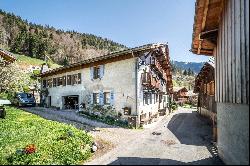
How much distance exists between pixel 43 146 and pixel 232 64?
947 centimetres

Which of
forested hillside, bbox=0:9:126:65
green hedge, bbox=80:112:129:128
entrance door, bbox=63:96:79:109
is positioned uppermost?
forested hillside, bbox=0:9:126:65

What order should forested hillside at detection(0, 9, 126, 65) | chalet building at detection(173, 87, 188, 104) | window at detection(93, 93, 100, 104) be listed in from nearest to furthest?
1. window at detection(93, 93, 100, 104)
2. chalet building at detection(173, 87, 188, 104)
3. forested hillside at detection(0, 9, 126, 65)

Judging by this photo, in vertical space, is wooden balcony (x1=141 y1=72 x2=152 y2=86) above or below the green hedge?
above

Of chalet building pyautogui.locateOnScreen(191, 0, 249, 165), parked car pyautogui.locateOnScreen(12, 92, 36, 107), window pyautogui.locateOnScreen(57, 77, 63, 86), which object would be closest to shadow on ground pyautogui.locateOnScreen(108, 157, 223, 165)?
chalet building pyautogui.locateOnScreen(191, 0, 249, 165)

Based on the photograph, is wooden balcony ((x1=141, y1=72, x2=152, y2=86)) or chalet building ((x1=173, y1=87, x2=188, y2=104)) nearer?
wooden balcony ((x1=141, y1=72, x2=152, y2=86))

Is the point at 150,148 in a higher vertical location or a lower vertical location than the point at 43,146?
lower

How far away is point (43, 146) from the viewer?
43.4ft

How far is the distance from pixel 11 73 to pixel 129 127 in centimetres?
1555

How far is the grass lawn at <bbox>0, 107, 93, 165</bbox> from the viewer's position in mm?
11797

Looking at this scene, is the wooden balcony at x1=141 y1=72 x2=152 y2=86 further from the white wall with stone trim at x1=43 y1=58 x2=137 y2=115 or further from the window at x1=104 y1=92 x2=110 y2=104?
the window at x1=104 y1=92 x2=110 y2=104

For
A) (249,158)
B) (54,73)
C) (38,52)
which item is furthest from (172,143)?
(38,52)

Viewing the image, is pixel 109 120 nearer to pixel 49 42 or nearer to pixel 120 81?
pixel 120 81

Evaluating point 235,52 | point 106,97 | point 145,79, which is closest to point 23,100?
point 106,97

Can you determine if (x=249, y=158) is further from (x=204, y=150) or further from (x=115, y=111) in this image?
(x=115, y=111)
